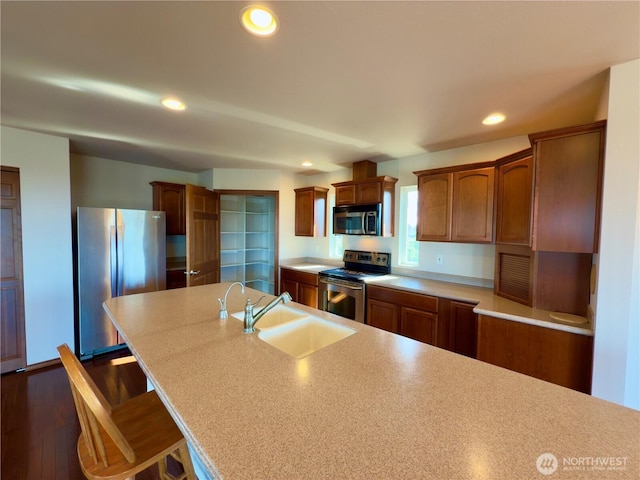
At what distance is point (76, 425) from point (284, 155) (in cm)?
315

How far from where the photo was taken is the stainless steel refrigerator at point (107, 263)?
3.02 metres

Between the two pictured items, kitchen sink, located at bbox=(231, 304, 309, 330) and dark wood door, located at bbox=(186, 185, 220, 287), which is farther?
dark wood door, located at bbox=(186, 185, 220, 287)

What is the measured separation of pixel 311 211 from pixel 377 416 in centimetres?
361

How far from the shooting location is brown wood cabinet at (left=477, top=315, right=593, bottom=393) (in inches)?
70.8

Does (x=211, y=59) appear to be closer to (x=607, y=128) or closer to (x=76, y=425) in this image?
(x=607, y=128)

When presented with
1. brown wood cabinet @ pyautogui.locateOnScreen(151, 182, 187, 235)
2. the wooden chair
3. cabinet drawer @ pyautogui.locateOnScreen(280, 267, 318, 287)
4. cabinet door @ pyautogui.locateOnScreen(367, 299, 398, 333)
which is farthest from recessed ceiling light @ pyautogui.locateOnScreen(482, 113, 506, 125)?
brown wood cabinet @ pyautogui.locateOnScreen(151, 182, 187, 235)

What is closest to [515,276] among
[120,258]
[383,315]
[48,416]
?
[383,315]

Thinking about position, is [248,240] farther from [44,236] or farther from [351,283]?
[44,236]

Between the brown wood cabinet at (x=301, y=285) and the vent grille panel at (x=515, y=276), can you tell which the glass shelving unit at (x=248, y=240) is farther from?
the vent grille panel at (x=515, y=276)

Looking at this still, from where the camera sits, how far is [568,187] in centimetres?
181

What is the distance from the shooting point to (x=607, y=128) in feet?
5.14

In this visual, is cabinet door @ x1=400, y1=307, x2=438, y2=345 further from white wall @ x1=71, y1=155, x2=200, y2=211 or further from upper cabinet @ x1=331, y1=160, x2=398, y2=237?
white wall @ x1=71, y1=155, x2=200, y2=211

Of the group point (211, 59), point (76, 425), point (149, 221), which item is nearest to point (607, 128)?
point (211, 59)

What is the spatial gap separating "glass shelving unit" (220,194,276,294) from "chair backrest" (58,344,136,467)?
143 inches
